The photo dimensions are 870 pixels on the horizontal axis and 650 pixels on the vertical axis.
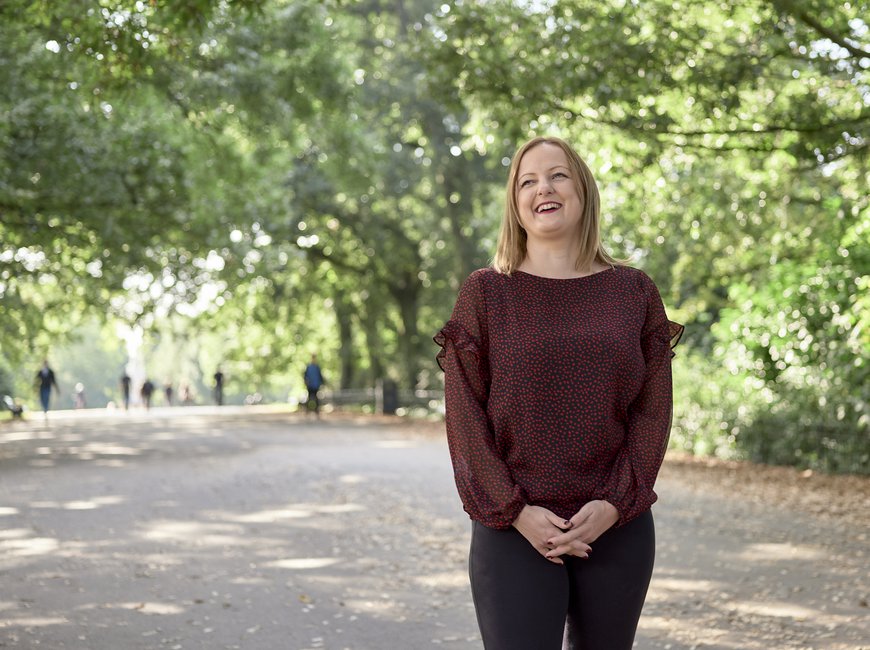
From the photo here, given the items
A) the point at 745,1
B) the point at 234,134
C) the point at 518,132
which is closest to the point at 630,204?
the point at 518,132

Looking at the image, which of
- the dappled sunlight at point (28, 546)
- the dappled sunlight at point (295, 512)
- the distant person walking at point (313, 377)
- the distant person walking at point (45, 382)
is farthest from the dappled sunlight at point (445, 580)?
the distant person walking at point (45, 382)

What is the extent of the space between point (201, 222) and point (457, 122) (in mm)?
10467

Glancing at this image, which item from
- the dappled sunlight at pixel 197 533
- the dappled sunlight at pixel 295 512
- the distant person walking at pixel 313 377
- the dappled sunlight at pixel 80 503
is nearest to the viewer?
the dappled sunlight at pixel 197 533

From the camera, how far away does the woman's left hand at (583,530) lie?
267 centimetres

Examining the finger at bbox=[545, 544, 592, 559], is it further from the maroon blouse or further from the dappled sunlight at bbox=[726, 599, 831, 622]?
the dappled sunlight at bbox=[726, 599, 831, 622]

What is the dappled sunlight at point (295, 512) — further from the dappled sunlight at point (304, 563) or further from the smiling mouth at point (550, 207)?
the smiling mouth at point (550, 207)

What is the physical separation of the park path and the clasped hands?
129 inches

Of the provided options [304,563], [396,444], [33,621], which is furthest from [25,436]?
[33,621]

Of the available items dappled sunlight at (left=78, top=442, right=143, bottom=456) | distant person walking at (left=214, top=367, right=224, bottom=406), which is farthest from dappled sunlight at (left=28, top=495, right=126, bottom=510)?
distant person walking at (left=214, top=367, right=224, bottom=406)

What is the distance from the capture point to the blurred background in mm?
11422

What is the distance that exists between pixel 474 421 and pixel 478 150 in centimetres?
1208

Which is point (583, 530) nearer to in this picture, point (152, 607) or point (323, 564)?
point (152, 607)

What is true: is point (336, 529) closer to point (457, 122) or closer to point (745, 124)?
point (745, 124)

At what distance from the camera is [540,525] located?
8.79 feet
